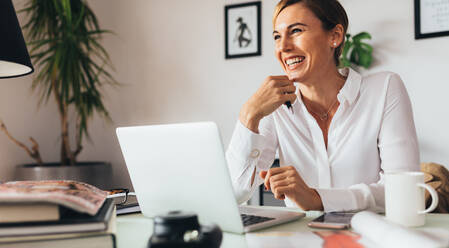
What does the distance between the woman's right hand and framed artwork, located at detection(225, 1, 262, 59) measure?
1.67 meters

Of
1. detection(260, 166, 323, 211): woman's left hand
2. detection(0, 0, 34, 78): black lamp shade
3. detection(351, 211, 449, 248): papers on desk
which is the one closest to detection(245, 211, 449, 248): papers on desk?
detection(351, 211, 449, 248): papers on desk

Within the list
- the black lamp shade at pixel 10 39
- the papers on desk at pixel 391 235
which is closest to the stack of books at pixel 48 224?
the papers on desk at pixel 391 235

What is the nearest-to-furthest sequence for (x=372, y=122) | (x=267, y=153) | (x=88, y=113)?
(x=372, y=122) → (x=267, y=153) → (x=88, y=113)

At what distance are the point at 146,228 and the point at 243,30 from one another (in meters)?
2.25

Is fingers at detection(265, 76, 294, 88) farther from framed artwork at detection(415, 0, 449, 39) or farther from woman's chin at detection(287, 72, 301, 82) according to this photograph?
framed artwork at detection(415, 0, 449, 39)

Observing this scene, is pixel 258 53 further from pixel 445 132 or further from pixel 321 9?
pixel 321 9

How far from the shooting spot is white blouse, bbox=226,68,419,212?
1.18 m

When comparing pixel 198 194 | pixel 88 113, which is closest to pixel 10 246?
pixel 198 194

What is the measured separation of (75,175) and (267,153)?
1.56 m

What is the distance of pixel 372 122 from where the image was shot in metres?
1.30

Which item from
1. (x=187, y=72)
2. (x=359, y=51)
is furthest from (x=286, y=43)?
(x=187, y=72)

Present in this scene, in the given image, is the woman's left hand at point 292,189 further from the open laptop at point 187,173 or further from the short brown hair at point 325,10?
the short brown hair at point 325,10

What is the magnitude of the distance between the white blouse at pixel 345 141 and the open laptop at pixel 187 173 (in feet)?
1.04

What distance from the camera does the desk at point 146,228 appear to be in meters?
0.72
